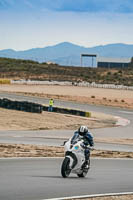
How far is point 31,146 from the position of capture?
81.3 feet

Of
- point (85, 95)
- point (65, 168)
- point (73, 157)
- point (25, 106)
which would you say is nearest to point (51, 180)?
point (65, 168)

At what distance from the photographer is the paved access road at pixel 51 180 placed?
40.6 feet

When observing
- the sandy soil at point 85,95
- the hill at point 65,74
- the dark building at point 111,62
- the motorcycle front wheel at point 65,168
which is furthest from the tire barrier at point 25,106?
the dark building at point 111,62

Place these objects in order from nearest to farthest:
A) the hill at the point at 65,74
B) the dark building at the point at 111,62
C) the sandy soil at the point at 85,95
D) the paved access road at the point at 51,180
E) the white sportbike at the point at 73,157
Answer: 1. the paved access road at the point at 51,180
2. the white sportbike at the point at 73,157
3. the sandy soil at the point at 85,95
4. the hill at the point at 65,74
5. the dark building at the point at 111,62

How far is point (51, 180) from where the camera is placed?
46.4 feet

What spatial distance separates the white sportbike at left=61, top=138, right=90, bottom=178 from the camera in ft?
46.0

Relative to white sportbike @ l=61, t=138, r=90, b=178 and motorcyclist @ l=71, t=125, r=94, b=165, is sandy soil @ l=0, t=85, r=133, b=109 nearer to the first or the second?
motorcyclist @ l=71, t=125, r=94, b=165

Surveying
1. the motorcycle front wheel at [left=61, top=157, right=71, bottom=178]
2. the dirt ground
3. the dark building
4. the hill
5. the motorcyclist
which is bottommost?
the dirt ground

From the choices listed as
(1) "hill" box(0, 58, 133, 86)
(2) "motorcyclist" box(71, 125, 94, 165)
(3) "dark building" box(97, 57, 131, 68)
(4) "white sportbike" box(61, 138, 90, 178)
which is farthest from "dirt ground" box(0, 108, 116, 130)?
(3) "dark building" box(97, 57, 131, 68)

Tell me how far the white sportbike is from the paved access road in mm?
276

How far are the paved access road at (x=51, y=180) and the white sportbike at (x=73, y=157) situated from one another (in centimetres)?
28

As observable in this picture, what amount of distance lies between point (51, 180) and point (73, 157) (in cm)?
80

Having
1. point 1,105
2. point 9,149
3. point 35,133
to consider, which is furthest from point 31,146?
point 1,105

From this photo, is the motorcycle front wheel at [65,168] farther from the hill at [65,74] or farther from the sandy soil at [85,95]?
the hill at [65,74]
